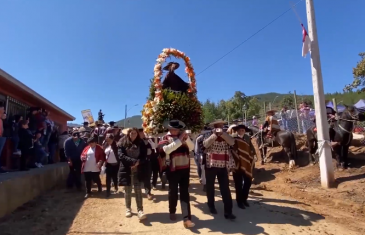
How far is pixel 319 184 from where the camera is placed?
869 centimetres

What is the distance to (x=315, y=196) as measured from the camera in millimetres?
7730

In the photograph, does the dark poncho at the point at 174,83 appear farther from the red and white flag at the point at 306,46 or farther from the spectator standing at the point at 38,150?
the spectator standing at the point at 38,150

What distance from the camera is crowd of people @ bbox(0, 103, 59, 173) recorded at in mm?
8047

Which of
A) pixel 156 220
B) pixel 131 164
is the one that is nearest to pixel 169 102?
pixel 131 164

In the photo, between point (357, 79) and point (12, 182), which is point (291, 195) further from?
point (357, 79)

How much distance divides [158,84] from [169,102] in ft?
2.11

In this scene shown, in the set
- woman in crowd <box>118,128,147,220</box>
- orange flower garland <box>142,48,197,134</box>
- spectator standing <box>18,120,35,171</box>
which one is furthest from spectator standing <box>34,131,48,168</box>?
woman in crowd <box>118,128,147,220</box>

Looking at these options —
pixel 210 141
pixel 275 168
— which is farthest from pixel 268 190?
pixel 210 141

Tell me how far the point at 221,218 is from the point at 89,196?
395 centimetres

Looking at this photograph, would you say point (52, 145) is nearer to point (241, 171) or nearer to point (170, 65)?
point (170, 65)

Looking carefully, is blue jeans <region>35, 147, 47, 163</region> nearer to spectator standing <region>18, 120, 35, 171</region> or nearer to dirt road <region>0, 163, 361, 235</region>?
spectator standing <region>18, 120, 35, 171</region>

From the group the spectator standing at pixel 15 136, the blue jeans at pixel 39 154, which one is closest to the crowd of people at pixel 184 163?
the spectator standing at pixel 15 136

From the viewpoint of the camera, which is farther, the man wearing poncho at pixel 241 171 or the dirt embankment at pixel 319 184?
the dirt embankment at pixel 319 184

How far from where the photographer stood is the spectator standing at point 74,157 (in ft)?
28.7
